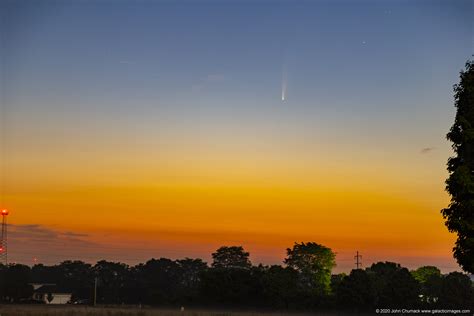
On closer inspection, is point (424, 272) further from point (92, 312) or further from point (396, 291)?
point (92, 312)

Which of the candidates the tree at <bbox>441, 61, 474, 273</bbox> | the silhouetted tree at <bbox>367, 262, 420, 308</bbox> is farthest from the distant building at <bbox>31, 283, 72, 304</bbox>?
the tree at <bbox>441, 61, 474, 273</bbox>

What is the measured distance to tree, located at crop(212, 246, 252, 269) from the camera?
171 m

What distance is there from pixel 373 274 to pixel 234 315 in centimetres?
4010

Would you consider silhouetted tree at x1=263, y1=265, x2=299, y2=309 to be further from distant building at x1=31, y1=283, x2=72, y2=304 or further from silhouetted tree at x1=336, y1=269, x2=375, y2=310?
distant building at x1=31, y1=283, x2=72, y2=304

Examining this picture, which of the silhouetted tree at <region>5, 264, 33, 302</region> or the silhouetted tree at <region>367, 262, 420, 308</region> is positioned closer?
the silhouetted tree at <region>367, 262, 420, 308</region>

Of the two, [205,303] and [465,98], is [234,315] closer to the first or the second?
[205,303]

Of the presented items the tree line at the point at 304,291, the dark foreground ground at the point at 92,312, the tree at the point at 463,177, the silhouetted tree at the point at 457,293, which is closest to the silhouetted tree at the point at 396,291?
the tree line at the point at 304,291

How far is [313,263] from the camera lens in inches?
4995

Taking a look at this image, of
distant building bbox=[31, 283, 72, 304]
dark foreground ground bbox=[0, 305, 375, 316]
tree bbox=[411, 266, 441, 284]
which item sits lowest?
dark foreground ground bbox=[0, 305, 375, 316]

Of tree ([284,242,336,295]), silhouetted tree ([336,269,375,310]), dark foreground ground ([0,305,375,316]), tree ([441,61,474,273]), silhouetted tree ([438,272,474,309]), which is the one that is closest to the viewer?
tree ([441,61,474,273])

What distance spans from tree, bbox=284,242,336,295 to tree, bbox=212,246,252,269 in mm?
36555

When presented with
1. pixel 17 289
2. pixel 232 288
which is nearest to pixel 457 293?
pixel 232 288

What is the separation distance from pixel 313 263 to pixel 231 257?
47580 mm

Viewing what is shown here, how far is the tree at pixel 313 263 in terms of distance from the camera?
120 m
